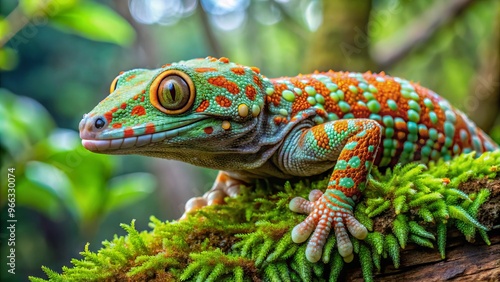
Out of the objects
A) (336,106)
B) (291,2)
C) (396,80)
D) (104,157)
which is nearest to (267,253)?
(336,106)

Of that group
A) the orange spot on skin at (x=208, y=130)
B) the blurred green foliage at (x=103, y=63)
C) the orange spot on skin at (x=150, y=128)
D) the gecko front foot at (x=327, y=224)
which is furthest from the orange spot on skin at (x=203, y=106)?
the blurred green foliage at (x=103, y=63)

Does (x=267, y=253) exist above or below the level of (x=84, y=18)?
below

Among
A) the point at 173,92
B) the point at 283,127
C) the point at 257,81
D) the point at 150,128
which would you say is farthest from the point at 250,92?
the point at 150,128

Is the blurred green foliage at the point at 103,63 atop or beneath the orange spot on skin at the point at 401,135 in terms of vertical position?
atop

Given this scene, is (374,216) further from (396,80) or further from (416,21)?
(416,21)

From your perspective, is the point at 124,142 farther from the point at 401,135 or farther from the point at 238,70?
the point at 401,135

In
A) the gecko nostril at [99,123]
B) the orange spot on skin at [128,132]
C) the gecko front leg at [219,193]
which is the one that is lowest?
the gecko front leg at [219,193]

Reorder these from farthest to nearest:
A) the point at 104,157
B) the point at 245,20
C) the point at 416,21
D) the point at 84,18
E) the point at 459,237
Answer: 1. the point at 245,20
2. the point at 416,21
3. the point at 104,157
4. the point at 84,18
5. the point at 459,237

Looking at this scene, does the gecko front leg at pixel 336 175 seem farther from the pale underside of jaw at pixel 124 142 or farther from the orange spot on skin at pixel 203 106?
the pale underside of jaw at pixel 124 142

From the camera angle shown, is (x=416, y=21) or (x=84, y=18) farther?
(x=416, y=21)
